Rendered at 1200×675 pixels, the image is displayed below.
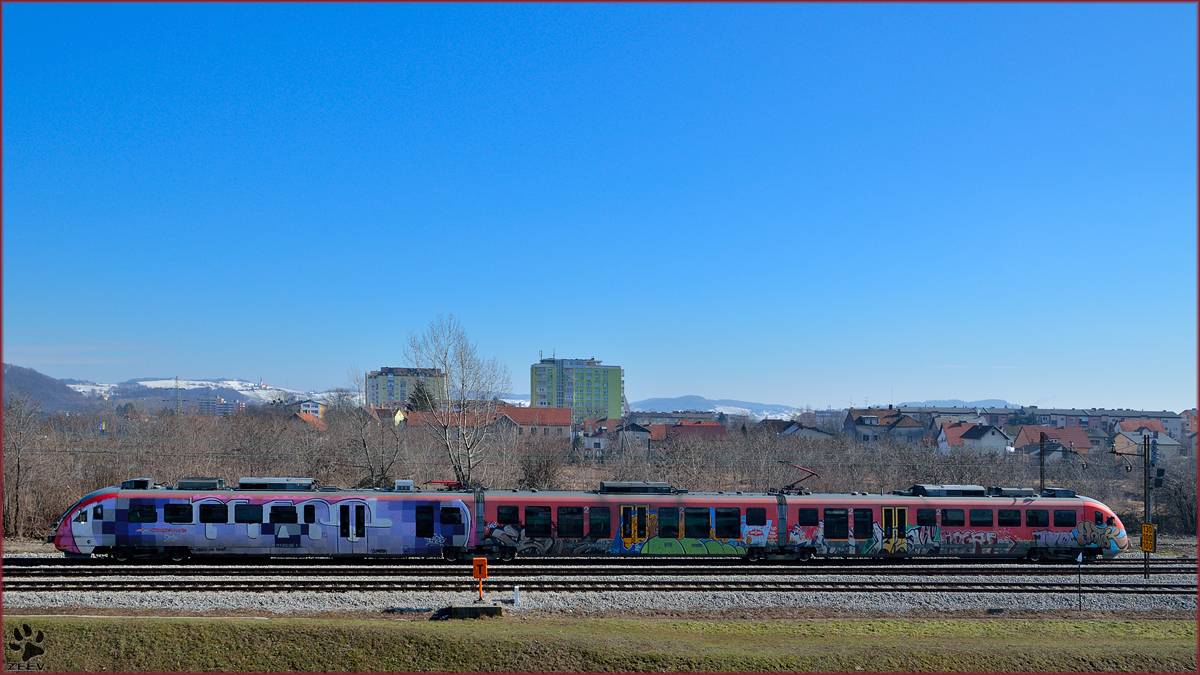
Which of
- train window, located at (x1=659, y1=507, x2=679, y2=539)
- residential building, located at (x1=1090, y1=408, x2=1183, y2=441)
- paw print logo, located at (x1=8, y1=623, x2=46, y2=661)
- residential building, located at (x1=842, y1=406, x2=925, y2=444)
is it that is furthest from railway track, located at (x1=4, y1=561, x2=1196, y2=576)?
residential building, located at (x1=1090, y1=408, x2=1183, y2=441)

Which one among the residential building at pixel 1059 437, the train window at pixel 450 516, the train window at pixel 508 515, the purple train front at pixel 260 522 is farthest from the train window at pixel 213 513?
the residential building at pixel 1059 437

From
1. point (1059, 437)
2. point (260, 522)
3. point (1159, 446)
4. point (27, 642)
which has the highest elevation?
point (260, 522)

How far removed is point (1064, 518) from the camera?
1160 inches

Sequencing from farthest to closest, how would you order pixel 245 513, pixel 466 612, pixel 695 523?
pixel 695 523
pixel 245 513
pixel 466 612

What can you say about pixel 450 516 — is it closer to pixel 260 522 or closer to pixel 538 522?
pixel 538 522

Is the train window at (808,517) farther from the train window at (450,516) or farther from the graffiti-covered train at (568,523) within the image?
the train window at (450,516)

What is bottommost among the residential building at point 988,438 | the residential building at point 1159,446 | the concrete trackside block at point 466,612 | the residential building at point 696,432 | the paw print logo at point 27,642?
the residential building at point 1159,446

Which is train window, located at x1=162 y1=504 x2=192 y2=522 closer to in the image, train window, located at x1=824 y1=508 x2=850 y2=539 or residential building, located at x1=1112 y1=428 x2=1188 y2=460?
train window, located at x1=824 y1=508 x2=850 y2=539

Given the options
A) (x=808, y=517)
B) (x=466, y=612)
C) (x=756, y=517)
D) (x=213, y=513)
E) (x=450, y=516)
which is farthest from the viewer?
(x=808, y=517)

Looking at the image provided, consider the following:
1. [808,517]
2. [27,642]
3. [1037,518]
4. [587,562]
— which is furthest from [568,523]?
[1037,518]

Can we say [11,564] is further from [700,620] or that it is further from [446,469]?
[446,469]

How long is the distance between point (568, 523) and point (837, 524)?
420 inches

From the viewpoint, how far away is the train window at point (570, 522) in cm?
2805

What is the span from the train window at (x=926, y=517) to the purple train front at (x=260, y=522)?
17.7 metres
